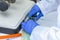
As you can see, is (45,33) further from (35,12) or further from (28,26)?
Answer: (35,12)

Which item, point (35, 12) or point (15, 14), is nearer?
point (15, 14)

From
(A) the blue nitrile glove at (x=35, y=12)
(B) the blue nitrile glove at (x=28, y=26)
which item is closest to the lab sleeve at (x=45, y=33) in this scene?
(B) the blue nitrile glove at (x=28, y=26)

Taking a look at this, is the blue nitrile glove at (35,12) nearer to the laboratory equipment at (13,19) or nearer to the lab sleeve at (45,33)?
the laboratory equipment at (13,19)

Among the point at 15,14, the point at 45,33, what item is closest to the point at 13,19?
the point at 15,14

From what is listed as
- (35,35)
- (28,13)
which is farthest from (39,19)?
(35,35)

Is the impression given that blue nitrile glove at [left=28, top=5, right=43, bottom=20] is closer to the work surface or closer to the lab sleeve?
the work surface

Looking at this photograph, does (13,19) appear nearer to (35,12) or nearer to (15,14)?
(15,14)

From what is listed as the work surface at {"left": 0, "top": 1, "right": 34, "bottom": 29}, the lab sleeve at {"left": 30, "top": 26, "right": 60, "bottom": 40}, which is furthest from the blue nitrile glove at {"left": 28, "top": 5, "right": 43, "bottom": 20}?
the lab sleeve at {"left": 30, "top": 26, "right": 60, "bottom": 40}

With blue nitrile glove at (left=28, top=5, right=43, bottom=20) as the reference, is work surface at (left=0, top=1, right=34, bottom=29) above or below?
above

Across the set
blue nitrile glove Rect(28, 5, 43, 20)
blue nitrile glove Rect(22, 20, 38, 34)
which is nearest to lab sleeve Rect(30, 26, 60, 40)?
blue nitrile glove Rect(22, 20, 38, 34)

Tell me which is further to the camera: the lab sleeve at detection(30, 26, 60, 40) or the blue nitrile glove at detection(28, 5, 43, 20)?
the blue nitrile glove at detection(28, 5, 43, 20)

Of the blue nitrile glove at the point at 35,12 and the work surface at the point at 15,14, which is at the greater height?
the work surface at the point at 15,14

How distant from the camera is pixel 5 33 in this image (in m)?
0.58

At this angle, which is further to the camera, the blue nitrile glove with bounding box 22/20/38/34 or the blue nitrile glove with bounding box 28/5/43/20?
the blue nitrile glove with bounding box 28/5/43/20
